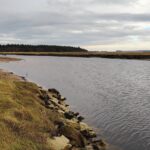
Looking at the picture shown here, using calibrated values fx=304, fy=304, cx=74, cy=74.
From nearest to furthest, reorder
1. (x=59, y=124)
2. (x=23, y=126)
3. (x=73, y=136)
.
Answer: (x=23, y=126)
(x=73, y=136)
(x=59, y=124)

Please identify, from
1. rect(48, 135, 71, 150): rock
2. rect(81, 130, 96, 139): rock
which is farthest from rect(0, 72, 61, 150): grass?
rect(81, 130, 96, 139): rock

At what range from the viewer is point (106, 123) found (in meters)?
23.2

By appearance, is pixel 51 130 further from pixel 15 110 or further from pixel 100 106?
pixel 100 106

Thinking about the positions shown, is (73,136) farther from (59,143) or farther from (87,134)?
(87,134)

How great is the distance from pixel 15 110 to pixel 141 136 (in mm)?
8456

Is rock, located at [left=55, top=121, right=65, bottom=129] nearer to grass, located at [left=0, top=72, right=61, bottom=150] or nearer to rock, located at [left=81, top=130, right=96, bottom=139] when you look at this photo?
grass, located at [left=0, top=72, right=61, bottom=150]

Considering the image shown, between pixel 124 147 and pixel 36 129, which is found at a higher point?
pixel 36 129

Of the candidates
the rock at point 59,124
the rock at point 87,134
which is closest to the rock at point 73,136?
the rock at point 59,124

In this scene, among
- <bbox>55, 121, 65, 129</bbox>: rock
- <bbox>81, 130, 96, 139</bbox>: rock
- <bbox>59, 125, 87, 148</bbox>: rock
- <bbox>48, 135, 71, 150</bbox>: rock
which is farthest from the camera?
<bbox>81, 130, 96, 139</bbox>: rock

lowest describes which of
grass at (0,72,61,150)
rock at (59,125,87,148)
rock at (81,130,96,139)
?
rock at (81,130,96,139)

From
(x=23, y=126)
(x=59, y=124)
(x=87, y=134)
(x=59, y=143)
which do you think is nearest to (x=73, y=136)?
(x=59, y=124)

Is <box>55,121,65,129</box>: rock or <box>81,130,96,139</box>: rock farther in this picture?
<box>81,130,96,139</box>: rock

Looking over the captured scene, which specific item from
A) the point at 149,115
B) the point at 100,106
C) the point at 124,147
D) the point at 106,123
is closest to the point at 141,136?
the point at 124,147

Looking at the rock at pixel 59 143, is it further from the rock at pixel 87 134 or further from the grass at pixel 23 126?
the rock at pixel 87 134
